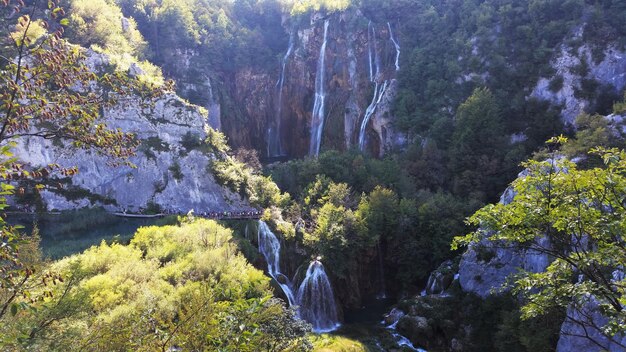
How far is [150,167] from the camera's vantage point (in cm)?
3050

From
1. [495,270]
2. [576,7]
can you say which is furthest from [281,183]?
[576,7]

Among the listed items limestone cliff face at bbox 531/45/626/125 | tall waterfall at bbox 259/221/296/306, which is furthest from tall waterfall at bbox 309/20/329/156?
limestone cliff face at bbox 531/45/626/125

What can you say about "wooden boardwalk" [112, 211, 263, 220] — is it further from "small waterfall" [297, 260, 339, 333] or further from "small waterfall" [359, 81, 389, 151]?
"small waterfall" [359, 81, 389, 151]

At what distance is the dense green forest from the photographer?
553 centimetres

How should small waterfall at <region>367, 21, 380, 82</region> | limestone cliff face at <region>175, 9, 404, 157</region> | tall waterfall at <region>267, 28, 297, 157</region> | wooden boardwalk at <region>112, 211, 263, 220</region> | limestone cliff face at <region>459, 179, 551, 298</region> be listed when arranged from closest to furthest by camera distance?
1. limestone cliff face at <region>459, 179, 551, 298</region>
2. wooden boardwalk at <region>112, 211, 263, 220</region>
3. limestone cliff face at <region>175, 9, 404, 157</region>
4. small waterfall at <region>367, 21, 380, 82</region>
5. tall waterfall at <region>267, 28, 297, 157</region>

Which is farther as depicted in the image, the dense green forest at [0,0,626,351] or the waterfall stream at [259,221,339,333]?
the waterfall stream at [259,221,339,333]

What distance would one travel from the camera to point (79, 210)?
26.6 metres

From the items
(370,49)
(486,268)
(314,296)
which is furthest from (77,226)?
(370,49)

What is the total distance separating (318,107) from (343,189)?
22.4m

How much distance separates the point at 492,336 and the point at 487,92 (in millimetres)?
23694

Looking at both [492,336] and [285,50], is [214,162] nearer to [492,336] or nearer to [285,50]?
[492,336]

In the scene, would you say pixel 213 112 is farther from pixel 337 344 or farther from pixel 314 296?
pixel 337 344

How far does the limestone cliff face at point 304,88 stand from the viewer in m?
47.5

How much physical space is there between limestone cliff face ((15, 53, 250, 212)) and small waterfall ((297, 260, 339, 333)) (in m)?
9.89
